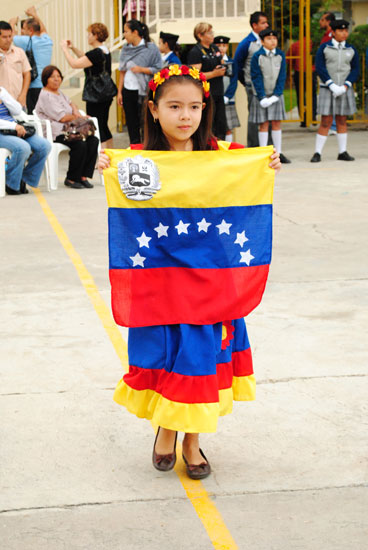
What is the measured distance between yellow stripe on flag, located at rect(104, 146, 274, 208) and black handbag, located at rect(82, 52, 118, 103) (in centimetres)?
962

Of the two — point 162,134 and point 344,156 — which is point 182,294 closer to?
point 162,134

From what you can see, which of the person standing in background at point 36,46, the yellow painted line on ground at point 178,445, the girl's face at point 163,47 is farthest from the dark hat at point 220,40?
the yellow painted line on ground at point 178,445

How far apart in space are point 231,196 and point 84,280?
132 inches

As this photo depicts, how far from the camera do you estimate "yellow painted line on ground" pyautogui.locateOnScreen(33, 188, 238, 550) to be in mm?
3131

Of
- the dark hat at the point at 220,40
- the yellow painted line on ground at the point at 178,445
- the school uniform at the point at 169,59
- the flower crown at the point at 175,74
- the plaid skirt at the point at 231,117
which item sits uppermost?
the dark hat at the point at 220,40

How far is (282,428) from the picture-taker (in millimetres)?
4078

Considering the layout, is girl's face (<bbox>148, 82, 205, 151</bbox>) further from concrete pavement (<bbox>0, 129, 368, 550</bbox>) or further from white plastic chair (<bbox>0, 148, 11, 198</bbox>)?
white plastic chair (<bbox>0, 148, 11, 198</bbox>)

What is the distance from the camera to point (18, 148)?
10961 mm

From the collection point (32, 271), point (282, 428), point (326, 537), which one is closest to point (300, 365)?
point (282, 428)

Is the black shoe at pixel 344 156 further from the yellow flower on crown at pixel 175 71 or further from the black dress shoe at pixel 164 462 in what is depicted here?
the black dress shoe at pixel 164 462

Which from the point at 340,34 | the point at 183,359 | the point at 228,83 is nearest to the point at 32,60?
the point at 228,83

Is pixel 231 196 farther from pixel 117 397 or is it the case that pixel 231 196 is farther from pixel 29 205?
pixel 29 205

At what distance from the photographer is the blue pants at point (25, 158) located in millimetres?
10992

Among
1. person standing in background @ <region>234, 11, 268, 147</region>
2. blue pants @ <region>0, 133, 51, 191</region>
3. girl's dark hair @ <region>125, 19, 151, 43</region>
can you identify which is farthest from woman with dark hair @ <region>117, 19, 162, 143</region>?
blue pants @ <region>0, 133, 51, 191</region>
